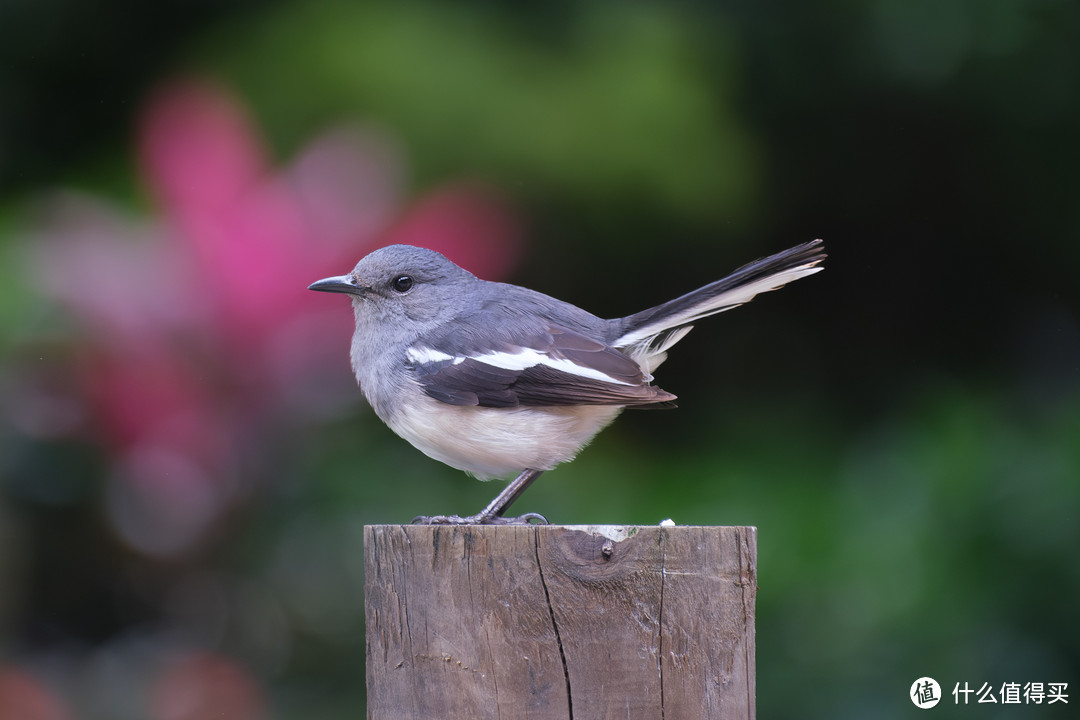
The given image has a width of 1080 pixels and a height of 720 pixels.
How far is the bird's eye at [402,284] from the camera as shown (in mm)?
2787

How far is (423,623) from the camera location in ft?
6.04

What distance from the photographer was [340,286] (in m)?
2.72

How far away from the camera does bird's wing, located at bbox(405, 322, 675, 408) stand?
2418 millimetres

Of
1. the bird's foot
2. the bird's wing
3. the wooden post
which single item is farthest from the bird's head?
the wooden post

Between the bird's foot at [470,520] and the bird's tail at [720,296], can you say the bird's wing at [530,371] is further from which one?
the bird's foot at [470,520]

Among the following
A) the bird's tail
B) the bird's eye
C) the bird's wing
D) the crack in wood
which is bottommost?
the crack in wood

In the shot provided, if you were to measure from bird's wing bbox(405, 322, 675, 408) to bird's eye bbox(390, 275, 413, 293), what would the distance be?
252mm

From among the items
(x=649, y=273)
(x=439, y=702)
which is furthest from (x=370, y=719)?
(x=649, y=273)

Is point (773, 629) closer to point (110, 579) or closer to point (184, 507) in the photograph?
point (184, 507)

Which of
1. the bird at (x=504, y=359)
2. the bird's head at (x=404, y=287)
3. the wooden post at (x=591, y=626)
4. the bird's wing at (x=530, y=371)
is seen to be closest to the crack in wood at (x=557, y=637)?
the wooden post at (x=591, y=626)

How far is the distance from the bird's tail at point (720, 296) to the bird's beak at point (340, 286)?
2.22 ft

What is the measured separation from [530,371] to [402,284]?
0.53 metres

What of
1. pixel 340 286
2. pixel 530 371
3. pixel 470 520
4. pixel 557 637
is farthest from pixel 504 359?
pixel 557 637

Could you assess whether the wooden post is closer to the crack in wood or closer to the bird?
the crack in wood
